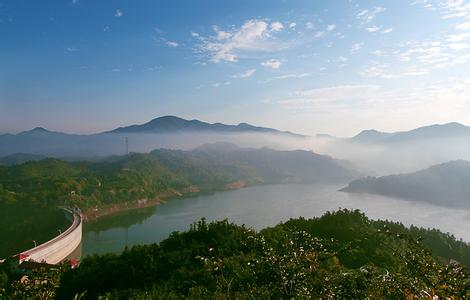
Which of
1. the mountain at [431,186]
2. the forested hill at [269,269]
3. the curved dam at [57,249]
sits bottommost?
the mountain at [431,186]

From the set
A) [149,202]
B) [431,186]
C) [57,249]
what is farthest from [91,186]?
[431,186]

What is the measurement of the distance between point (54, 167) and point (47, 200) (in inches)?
1953

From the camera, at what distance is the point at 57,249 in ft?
169

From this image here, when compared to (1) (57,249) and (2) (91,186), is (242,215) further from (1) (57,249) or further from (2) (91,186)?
(2) (91,186)

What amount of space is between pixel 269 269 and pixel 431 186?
146 m

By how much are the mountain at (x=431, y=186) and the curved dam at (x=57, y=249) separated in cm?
10474

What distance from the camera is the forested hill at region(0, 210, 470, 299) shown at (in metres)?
7.94

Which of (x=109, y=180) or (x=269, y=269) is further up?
(x=269, y=269)

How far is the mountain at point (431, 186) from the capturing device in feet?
416

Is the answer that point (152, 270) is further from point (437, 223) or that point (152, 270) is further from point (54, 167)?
point (54, 167)

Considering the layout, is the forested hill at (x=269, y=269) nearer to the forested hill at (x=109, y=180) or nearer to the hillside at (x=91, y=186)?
the hillside at (x=91, y=186)

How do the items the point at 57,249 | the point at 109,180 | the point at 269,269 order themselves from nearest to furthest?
1. the point at 269,269
2. the point at 57,249
3. the point at 109,180

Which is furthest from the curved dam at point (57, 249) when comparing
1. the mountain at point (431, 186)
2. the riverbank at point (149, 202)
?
the mountain at point (431, 186)

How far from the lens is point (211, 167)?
19538 cm
